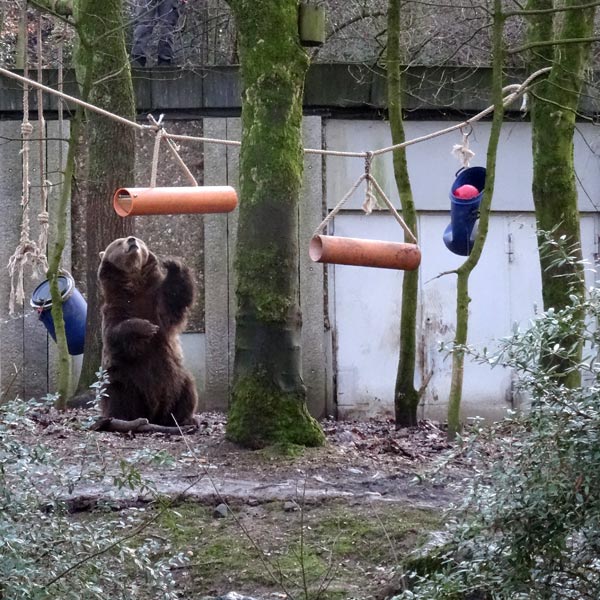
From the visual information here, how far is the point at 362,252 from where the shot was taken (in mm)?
5672

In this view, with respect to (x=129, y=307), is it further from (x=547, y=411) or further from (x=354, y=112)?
(x=547, y=411)

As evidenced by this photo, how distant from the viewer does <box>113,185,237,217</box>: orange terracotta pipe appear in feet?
19.2

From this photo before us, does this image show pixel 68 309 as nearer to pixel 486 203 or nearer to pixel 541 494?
pixel 486 203

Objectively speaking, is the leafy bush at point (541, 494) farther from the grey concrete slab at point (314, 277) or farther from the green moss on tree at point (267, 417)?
the grey concrete slab at point (314, 277)

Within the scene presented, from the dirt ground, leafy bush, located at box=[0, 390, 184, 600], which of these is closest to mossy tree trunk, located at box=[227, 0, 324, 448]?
the dirt ground

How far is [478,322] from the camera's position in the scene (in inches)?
429

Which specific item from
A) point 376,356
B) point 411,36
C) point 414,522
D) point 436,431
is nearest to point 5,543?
point 414,522

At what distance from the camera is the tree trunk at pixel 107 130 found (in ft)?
29.8

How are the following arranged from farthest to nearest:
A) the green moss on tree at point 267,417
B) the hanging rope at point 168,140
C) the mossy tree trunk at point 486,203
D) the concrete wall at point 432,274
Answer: the concrete wall at point 432,274 → the mossy tree trunk at point 486,203 → the green moss on tree at point 267,417 → the hanging rope at point 168,140

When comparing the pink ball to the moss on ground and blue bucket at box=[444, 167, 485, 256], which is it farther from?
the moss on ground

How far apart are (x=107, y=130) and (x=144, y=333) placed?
6.03ft

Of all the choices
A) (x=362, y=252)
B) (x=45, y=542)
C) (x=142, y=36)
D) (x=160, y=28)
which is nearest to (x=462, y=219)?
(x=362, y=252)

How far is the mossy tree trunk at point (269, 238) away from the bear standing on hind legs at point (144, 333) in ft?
7.06

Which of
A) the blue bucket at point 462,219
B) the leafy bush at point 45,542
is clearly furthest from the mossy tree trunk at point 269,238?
the leafy bush at point 45,542
